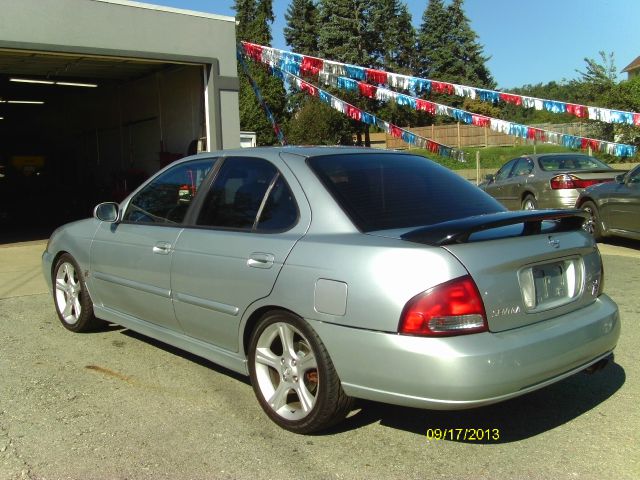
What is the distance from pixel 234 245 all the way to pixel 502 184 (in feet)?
35.9

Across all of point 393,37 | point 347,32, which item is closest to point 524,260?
point 347,32

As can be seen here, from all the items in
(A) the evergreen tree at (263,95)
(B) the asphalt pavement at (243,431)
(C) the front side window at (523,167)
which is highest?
(A) the evergreen tree at (263,95)

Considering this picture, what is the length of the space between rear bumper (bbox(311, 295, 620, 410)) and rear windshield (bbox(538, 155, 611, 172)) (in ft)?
32.3

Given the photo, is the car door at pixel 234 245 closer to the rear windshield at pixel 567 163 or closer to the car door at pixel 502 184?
the rear windshield at pixel 567 163

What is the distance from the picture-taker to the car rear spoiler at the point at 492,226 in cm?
300

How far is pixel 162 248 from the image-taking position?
432 centimetres

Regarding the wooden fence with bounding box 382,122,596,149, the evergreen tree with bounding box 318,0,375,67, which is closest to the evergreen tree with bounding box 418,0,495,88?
the evergreen tree with bounding box 318,0,375,67

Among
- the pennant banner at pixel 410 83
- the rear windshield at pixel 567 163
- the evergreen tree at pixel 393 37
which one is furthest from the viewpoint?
the evergreen tree at pixel 393 37

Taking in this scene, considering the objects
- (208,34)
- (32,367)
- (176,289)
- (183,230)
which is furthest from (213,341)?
(208,34)

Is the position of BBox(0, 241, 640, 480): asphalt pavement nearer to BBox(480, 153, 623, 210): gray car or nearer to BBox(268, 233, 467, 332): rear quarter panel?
BBox(268, 233, 467, 332): rear quarter panel

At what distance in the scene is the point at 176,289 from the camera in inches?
163

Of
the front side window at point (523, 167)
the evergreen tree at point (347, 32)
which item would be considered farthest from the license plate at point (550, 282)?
the evergreen tree at point (347, 32)

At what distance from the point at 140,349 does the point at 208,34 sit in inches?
356

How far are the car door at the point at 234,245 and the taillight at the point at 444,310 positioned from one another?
85 cm
